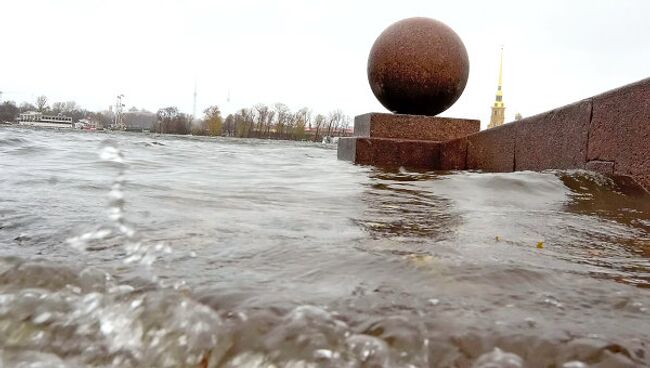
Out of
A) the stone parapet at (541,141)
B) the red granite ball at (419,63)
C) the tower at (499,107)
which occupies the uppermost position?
the tower at (499,107)

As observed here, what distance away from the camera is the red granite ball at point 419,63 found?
6.81 metres

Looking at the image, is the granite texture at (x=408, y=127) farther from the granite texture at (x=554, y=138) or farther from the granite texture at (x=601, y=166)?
the granite texture at (x=601, y=166)

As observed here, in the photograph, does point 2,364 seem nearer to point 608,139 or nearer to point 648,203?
point 648,203

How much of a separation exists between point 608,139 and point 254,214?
2.78m

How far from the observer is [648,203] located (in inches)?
126

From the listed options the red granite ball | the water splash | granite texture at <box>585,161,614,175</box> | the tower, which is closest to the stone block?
the red granite ball

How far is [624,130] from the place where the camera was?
3.68m

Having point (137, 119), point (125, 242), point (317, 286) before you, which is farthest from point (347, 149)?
point (137, 119)

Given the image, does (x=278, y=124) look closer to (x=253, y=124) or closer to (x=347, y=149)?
(x=253, y=124)

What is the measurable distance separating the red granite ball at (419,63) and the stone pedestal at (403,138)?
12.5 inches

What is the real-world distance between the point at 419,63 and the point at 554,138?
2644 mm

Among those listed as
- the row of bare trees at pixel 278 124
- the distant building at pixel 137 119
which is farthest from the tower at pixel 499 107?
the distant building at pixel 137 119

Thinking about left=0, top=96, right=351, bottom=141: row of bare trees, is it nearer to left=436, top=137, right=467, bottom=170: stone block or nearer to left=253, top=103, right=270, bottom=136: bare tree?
left=253, top=103, right=270, bottom=136: bare tree

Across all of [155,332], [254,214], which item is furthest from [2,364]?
[254,214]
